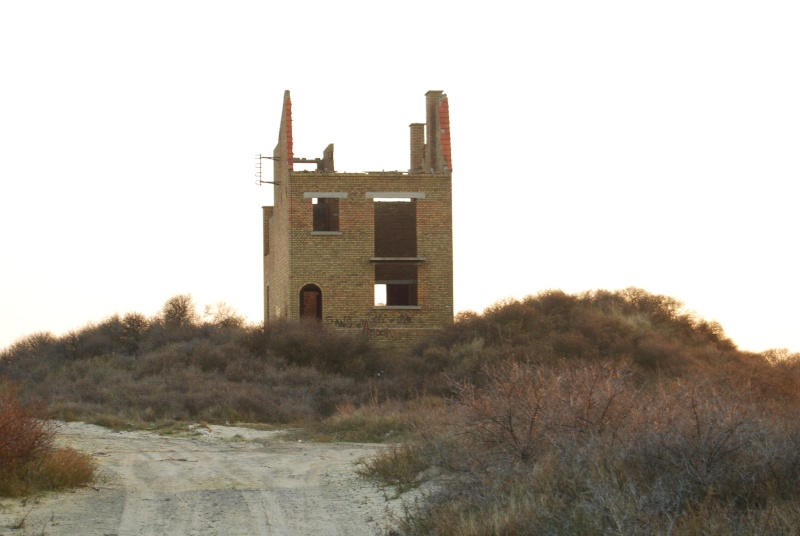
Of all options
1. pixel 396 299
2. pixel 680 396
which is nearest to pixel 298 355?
pixel 396 299

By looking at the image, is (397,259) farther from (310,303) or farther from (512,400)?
(512,400)

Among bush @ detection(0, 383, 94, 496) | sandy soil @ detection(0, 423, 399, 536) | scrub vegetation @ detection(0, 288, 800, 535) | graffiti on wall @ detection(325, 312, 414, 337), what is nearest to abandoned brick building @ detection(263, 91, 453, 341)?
graffiti on wall @ detection(325, 312, 414, 337)

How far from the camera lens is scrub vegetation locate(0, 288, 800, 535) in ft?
27.6

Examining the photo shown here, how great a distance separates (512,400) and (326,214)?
2916 cm

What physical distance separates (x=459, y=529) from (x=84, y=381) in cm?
2249

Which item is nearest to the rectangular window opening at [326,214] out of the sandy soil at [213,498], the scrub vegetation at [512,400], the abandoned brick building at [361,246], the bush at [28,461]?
the abandoned brick building at [361,246]

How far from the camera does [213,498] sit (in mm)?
11664

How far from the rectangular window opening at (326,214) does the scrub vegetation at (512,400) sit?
5206mm

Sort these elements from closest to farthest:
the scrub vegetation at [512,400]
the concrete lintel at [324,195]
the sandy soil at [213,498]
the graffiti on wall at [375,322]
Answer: the scrub vegetation at [512,400] → the sandy soil at [213,498] → the graffiti on wall at [375,322] → the concrete lintel at [324,195]

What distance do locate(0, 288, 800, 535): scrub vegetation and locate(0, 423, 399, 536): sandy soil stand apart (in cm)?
83

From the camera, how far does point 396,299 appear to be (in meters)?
44.7

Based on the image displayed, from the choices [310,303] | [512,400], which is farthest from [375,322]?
[512,400]

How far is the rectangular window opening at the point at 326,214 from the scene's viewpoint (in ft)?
128

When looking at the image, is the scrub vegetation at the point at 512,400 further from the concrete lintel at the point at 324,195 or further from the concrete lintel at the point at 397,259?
the concrete lintel at the point at 324,195
